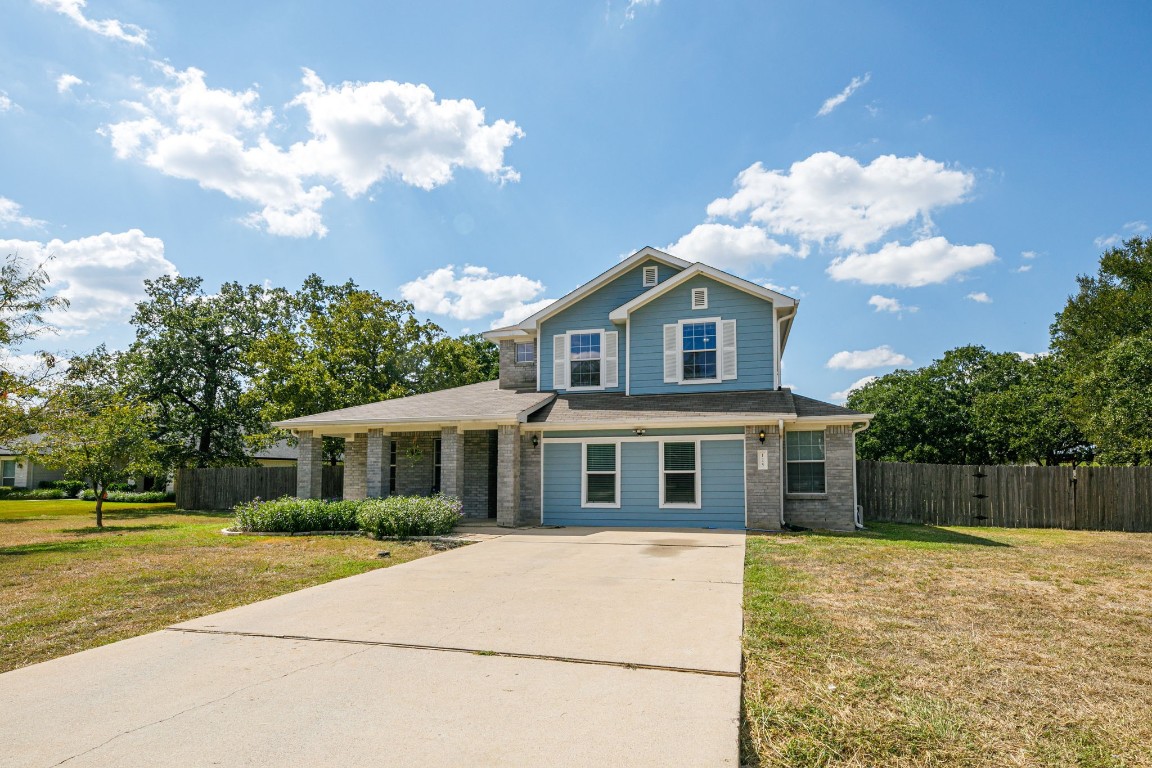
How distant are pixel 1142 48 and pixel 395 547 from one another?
17.2 metres

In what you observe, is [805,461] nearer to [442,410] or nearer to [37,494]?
[442,410]

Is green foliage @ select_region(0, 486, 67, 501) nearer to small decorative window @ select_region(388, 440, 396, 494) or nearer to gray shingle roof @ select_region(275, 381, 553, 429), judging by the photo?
gray shingle roof @ select_region(275, 381, 553, 429)

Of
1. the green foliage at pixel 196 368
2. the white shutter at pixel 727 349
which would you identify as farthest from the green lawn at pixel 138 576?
the green foliage at pixel 196 368

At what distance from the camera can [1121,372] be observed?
64.8 feet

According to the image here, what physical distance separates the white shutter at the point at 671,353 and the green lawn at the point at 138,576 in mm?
7647

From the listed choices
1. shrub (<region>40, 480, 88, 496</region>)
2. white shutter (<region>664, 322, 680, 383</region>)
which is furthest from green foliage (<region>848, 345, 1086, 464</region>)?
shrub (<region>40, 480, 88, 496</region>)

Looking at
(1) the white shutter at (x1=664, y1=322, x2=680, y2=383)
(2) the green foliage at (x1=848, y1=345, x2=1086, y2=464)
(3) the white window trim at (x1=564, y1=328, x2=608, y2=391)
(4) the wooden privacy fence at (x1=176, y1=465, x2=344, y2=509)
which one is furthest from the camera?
(2) the green foliage at (x1=848, y1=345, x2=1086, y2=464)

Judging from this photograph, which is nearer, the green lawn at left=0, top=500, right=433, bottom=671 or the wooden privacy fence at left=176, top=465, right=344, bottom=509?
the green lawn at left=0, top=500, right=433, bottom=671

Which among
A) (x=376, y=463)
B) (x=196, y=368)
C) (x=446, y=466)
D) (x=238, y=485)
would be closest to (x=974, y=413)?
(x=446, y=466)

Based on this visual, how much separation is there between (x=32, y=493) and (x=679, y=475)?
39460mm

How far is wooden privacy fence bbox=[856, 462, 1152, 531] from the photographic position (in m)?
15.9

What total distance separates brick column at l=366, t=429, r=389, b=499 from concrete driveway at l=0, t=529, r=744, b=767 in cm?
850

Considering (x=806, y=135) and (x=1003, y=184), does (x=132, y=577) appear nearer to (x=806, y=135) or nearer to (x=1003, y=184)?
(x=806, y=135)

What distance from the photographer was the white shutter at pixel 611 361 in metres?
16.4
